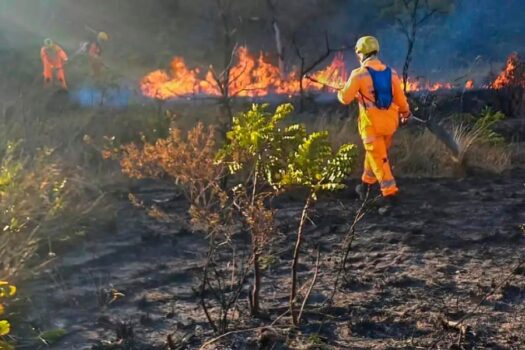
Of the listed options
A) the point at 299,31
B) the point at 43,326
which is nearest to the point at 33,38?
the point at 299,31

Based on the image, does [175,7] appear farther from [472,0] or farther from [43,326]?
[43,326]

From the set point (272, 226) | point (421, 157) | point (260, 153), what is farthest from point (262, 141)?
→ point (421, 157)

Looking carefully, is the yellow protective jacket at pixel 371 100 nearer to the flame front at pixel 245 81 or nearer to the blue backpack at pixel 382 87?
the blue backpack at pixel 382 87

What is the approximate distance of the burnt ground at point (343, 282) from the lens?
4.25 meters

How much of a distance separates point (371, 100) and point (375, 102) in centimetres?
4

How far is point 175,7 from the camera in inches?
1059

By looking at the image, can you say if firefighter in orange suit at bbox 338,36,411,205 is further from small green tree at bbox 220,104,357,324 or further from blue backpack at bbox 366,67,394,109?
small green tree at bbox 220,104,357,324

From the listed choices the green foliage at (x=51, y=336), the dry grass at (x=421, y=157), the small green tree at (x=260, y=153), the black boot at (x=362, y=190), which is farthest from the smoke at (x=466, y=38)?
the green foliage at (x=51, y=336)

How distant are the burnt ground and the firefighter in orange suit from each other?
0.38 metres

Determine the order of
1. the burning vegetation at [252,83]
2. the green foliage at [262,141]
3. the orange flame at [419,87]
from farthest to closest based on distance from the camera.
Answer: the burning vegetation at [252,83]
the orange flame at [419,87]
the green foliage at [262,141]

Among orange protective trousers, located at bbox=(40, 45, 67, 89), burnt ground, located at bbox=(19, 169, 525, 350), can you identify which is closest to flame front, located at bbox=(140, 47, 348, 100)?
orange protective trousers, located at bbox=(40, 45, 67, 89)

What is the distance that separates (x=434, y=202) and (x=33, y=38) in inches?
780

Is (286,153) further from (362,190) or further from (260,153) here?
(362,190)

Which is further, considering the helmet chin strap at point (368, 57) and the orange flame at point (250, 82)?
the orange flame at point (250, 82)
